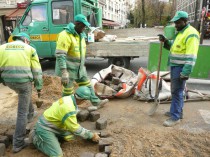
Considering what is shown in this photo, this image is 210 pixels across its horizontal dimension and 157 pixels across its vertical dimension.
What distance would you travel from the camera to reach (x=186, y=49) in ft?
11.5

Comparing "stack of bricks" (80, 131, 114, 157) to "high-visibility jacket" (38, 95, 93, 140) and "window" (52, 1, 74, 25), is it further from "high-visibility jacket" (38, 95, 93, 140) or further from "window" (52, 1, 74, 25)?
"window" (52, 1, 74, 25)

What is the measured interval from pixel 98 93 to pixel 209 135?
8.47 feet

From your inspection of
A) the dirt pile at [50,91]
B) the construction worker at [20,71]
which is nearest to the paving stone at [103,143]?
the construction worker at [20,71]

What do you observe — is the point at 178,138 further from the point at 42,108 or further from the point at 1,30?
the point at 1,30

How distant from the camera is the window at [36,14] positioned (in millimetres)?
7514

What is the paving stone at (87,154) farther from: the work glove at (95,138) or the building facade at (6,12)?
the building facade at (6,12)

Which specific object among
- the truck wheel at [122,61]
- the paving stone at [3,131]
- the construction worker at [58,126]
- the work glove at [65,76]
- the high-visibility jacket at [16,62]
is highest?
the high-visibility jacket at [16,62]

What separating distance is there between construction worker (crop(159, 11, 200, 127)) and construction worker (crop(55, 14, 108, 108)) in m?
1.51

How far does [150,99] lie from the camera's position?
502cm

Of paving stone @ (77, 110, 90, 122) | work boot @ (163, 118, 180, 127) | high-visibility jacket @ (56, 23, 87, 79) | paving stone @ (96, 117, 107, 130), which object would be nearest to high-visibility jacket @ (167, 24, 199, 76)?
work boot @ (163, 118, 180, 127)

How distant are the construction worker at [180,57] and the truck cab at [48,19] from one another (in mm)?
4193

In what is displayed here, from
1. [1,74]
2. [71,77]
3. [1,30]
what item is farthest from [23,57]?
[1,30]

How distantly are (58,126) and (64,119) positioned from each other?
263 mm

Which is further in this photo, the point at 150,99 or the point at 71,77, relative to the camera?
the point at 150,99
